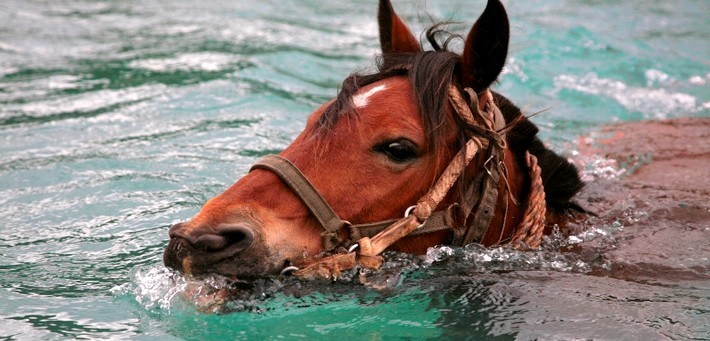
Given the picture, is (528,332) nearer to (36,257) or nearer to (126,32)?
(36,257)

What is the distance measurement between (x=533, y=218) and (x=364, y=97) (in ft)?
3.36

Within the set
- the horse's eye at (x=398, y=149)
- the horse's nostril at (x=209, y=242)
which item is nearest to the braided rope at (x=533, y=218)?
the horse's eye at (x=398, y=149)

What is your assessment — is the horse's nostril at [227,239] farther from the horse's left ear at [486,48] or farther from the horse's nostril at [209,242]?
the horse's left ear at [486,48]

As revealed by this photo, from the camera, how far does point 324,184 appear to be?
342 cm

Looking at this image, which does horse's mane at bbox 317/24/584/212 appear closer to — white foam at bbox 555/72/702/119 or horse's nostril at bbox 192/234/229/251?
horse's nostril at bbox 192/234/229/251

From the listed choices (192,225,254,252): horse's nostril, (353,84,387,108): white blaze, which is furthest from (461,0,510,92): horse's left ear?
(192,225,254,252): horse's nostril

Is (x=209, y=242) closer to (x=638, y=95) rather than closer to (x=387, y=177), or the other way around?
(x=387, y=177)

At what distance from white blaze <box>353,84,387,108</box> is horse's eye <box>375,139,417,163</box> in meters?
0.22

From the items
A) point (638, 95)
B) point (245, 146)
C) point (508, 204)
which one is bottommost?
point (245, 146)

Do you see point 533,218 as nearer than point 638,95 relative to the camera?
Yes

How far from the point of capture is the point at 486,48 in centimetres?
361

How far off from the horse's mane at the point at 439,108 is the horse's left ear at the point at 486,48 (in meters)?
0.08

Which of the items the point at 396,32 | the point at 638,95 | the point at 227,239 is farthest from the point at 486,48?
the point at 638,95

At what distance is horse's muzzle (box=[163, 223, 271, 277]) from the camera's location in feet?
10.2
